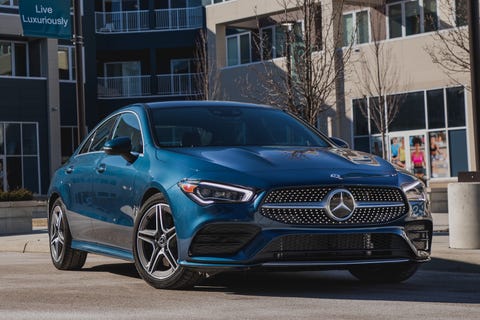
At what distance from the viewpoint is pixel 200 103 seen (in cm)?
938

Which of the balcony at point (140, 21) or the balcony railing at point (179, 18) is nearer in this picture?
the balcony railing at point (179, 18)

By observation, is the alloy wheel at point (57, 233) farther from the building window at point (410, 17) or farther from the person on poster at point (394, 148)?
the person on poster at point (394, 148)

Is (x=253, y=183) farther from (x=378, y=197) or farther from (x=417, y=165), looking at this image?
(x=417, y=165)

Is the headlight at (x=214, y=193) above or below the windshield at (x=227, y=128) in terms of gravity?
below

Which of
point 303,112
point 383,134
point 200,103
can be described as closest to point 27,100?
point 383,134

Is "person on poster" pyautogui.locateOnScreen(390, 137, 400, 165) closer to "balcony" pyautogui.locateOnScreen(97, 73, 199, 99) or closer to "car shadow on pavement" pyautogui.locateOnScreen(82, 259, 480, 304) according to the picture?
"balcony" pyautogui.locateOnScreen(97, 73, 199, 99)

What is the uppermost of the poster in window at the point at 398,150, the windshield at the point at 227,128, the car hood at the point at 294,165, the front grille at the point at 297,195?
the poster in window at the point at 398,150

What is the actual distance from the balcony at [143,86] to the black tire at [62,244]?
4167 cm

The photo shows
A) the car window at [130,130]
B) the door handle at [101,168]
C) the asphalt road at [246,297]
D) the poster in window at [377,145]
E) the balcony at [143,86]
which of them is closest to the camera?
the asphalt road at [246,297]

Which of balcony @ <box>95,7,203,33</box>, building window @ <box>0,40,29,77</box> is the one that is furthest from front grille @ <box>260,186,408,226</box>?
balcony @ <box>95,7,203,33</box>

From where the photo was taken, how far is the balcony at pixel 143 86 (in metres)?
52.5

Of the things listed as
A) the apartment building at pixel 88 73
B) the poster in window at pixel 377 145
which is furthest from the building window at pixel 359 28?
the apartment building at pixel 88 73

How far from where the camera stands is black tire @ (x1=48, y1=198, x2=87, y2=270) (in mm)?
10250

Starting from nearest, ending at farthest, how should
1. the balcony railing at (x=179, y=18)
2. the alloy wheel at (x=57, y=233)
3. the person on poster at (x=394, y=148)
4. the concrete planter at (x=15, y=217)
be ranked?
the alloy wheel at (x=57, y=233)
the concrete planter at (x=15, y=217)
the person on poster at (x=394, y=148)
the balcony railing at (x=179, y=18)
